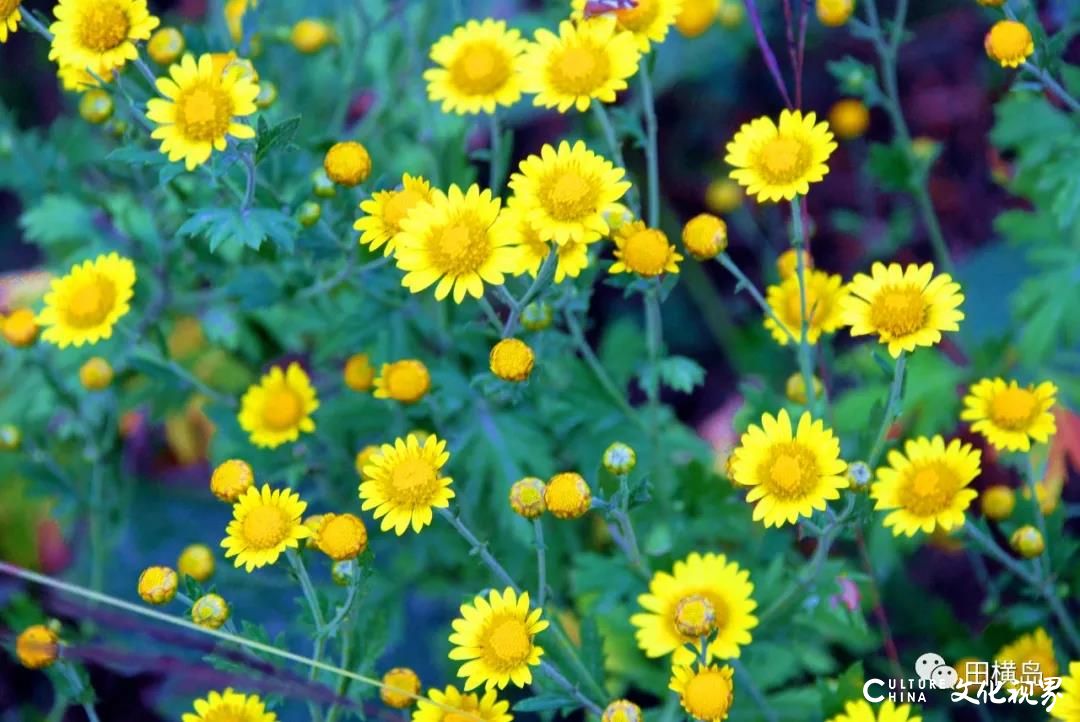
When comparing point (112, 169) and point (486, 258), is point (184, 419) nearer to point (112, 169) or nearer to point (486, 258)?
point (112, 169)

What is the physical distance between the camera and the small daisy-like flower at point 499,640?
1690 mm

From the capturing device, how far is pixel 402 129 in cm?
327

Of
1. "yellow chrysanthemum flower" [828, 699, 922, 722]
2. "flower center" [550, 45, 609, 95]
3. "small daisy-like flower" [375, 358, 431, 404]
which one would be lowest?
"yellow chrysanthemum flower" [828, 699, 922, 722]

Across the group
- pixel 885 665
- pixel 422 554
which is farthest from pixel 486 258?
pixel 885 665

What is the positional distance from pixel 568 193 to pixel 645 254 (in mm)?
185

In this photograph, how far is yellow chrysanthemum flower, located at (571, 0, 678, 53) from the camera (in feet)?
6.60

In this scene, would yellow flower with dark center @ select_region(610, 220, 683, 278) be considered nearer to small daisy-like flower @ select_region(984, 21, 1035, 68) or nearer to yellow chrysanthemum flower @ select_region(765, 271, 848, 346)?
yellow chrysanthemum flower @ select_region(765, 271, 848, 346)

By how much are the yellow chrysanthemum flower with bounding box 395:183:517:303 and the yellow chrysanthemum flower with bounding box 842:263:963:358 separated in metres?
0.55

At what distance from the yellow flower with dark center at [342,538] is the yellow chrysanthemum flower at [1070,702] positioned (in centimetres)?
103

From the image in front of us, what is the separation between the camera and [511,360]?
185cm

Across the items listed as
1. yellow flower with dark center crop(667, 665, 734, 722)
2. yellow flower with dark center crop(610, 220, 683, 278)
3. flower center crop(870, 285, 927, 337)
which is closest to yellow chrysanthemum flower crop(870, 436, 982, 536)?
flower center crop(870, 285, 927, 337)

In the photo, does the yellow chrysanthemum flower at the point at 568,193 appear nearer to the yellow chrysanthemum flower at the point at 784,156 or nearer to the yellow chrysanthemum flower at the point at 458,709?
the yellow chrysanthemum flower at the point at 784,156

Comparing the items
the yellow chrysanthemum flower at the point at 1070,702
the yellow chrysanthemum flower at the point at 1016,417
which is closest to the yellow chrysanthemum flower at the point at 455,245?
the yellow chrysanthemum flower at the point at 1016,417

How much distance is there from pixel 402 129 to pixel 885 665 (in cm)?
186
